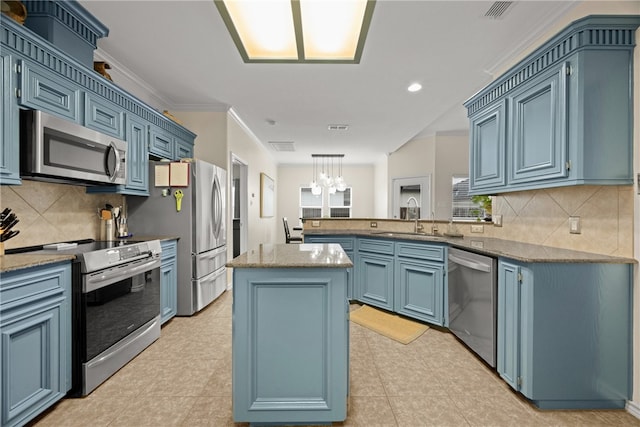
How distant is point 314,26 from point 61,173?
2.09m

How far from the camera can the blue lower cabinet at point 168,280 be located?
2.84m

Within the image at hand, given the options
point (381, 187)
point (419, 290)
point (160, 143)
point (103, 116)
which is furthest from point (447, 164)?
point (103, 116)

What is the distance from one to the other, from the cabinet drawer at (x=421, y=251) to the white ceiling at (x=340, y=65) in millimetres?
1848

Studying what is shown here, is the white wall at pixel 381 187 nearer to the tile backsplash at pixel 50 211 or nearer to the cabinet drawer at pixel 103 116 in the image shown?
the cabinet drawer at pixel 103 116

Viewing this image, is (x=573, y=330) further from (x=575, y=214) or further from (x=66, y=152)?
(x=66, y=152)

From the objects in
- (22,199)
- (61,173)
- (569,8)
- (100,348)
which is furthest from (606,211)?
(22,199)

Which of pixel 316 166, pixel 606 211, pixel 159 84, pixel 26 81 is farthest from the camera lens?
pixel 316 166

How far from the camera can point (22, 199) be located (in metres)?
2.01

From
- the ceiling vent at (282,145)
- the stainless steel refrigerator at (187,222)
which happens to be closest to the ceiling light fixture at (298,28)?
the stainless steel refrigerator at (187,222)

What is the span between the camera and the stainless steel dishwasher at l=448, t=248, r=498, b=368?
2104mm

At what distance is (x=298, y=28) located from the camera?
2176 millimetres

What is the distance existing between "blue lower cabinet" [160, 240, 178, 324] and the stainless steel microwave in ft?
2.65

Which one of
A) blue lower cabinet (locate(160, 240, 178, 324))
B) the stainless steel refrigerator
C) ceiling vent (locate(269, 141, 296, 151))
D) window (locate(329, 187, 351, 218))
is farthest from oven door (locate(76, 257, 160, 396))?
window (locate(329, 187, 351, 218))

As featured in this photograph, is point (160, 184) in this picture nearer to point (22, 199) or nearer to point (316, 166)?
point (22, 199)
